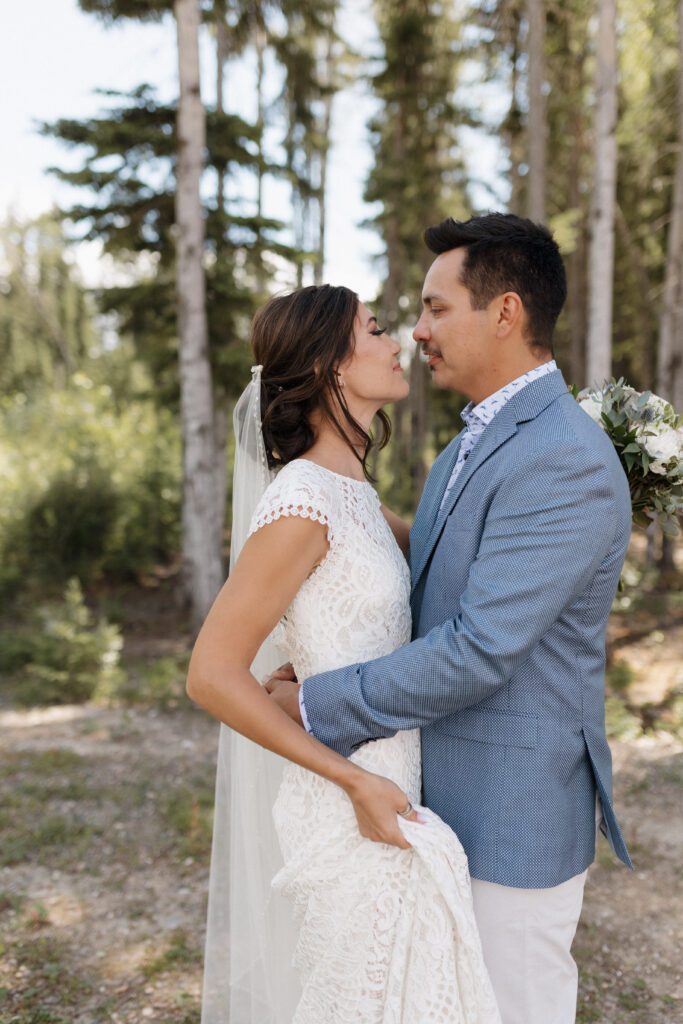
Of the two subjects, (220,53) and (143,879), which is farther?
(220,53)

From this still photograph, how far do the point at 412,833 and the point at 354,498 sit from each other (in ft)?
2.87

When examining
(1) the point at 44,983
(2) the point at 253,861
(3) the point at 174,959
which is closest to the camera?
(2) the point at 253,861

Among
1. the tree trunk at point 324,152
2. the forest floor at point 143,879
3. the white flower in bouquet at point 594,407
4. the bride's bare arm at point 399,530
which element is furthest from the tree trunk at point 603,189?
the tree trunk at point 324,152

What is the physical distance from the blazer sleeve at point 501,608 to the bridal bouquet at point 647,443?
2.04 feet

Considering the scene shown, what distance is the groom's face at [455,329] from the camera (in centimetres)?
211

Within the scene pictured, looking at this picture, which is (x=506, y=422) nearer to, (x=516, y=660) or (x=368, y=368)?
(x=368, y=368)

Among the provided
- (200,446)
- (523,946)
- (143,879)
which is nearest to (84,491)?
(200,446)

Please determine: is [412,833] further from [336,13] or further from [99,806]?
[336,13]

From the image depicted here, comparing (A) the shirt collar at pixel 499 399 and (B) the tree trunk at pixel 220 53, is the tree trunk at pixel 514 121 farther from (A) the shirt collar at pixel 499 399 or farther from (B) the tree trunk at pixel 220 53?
(A) the shirt collar at pixel 499 399

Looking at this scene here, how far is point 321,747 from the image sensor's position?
1.86 metres

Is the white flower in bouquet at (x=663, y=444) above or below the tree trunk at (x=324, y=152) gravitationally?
below

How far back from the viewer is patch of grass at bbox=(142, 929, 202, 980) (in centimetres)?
386

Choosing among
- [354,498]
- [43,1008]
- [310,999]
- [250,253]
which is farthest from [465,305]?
[250,253]

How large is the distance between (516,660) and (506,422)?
0.61 m
